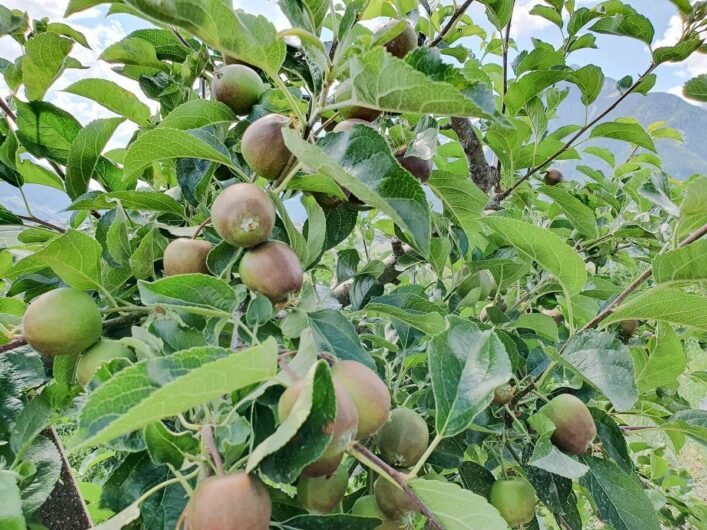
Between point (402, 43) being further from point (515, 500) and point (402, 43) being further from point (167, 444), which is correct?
point (515, 500)

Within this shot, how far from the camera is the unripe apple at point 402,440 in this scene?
2.35 feet

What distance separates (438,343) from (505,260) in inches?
20.6

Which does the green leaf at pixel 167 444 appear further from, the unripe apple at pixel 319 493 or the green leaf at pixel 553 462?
the green leaf at pixel 553 462

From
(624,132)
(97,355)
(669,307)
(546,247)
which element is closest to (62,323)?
(97,355)

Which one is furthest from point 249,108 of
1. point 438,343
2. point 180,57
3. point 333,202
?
point 438,343

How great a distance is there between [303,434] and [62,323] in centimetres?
40

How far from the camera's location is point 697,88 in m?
1.23

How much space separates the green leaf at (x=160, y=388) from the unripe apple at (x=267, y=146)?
0.34 meters

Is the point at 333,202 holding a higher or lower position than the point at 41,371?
higher

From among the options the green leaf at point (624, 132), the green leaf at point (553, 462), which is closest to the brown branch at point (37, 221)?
Result: the green leaf at point (553, 462)

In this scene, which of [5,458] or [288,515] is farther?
[5,458]

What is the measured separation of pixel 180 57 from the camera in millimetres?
1125

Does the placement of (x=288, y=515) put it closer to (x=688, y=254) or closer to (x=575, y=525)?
(x=575, y=525)

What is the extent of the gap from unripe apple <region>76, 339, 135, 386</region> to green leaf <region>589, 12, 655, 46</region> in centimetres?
150
